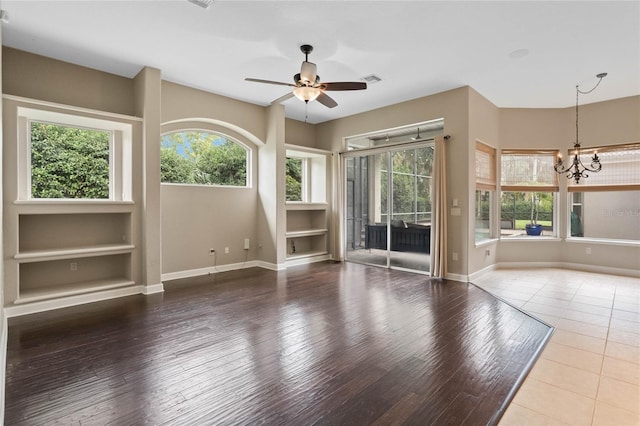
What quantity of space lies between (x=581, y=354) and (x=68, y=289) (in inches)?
225

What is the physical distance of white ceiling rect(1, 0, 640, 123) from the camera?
318cm

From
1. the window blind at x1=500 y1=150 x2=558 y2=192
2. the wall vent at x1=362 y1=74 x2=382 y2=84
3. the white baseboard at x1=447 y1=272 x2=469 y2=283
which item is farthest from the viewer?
the window blind at x1=500 y1=150 x2=558 y2=192

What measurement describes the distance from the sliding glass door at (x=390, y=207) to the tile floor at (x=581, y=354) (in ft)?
4.60

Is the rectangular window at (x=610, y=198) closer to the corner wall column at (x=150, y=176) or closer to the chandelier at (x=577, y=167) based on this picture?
the chandelier at (x=577, y=167)

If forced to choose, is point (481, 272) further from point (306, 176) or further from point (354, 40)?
point (354, 40)

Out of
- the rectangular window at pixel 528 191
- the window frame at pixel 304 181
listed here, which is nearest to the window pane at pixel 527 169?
the rectangular window at pixel 528 191

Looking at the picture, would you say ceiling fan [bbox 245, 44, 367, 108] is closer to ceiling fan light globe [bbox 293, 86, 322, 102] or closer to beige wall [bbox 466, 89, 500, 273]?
ceiling fan light globe [bbox 293, 86, 322, 102]

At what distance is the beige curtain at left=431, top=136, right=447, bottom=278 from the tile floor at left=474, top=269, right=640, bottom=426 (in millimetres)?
626

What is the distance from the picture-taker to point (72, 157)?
14.7 ft

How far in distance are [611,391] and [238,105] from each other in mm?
6147

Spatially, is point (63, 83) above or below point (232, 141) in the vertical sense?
above

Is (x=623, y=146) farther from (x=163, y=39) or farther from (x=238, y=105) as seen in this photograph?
(x=163, y=39)

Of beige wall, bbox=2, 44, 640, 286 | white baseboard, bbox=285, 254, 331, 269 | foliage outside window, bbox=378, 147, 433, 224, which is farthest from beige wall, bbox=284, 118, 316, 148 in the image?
white baseboard, bbox=285, 254, 331, 269

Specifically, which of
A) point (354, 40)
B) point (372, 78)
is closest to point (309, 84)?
point (354, 40)
